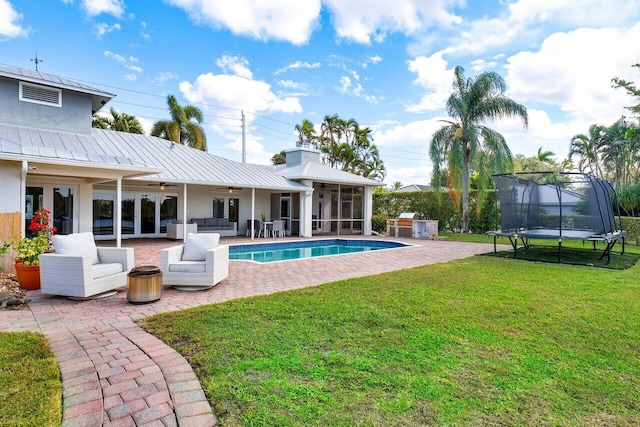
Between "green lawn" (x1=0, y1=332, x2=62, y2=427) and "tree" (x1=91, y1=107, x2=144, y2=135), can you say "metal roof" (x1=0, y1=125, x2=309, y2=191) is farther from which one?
"tree" (x1=91, y1=107, x2=144, y2=135)

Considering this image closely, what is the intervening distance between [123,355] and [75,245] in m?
3.45

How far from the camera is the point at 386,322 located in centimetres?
452

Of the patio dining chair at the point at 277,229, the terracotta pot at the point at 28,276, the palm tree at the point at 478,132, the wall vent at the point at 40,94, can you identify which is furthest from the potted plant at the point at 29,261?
the palm tree at the point at 478,132

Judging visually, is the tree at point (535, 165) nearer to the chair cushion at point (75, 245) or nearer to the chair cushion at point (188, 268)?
the chair cushion at point (188, 268)

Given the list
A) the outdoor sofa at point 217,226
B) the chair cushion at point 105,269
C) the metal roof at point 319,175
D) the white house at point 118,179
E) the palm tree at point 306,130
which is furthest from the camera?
the palm tree at point 306,130

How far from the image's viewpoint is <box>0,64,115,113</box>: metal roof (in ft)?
36.0

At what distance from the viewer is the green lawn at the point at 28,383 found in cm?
243

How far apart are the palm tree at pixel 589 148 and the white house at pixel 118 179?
93.7 feet

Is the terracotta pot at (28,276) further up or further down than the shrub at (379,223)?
further down

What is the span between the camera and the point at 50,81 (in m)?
11.5

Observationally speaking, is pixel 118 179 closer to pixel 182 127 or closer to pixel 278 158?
pixel 182 127

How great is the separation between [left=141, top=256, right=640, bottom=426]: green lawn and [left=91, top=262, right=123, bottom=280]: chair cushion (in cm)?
176

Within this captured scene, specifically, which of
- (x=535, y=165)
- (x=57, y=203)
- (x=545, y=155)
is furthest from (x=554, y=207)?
(x=535, y=165)

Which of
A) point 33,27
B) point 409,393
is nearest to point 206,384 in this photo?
point 409,393
